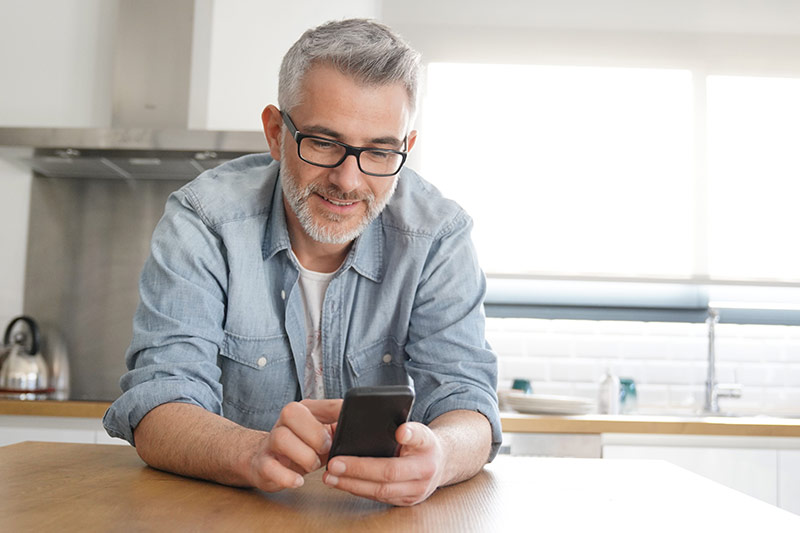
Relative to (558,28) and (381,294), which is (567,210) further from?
(381,294)

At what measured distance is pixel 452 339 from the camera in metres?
1.40

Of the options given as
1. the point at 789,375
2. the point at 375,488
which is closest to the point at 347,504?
the point at 375,488

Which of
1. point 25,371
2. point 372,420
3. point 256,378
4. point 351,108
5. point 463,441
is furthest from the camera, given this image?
point 25,371

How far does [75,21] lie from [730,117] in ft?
8.80

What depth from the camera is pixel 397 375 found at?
150 centimetres

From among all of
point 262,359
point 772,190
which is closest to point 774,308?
point 772,190

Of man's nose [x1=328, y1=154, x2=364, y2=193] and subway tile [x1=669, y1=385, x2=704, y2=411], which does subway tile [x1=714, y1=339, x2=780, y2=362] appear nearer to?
subway tile [x1=669, y1=385, x2=704, y2=411]

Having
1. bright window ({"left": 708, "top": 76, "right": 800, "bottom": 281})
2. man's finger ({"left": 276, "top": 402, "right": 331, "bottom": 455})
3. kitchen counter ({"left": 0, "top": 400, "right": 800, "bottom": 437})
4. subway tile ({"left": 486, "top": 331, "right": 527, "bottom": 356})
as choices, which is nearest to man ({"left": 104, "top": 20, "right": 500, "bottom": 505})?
man's finger ({"left": 276, "top": 402, "right": 331, "bottom": 455})

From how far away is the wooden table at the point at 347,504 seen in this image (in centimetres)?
80

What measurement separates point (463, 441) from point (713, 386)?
2.48 meters

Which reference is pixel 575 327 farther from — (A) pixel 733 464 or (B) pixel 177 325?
(B) pixel 177 325

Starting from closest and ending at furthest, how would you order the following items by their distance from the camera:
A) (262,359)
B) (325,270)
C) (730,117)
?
1. (262,359)
2. (325,270)
3. (730,117)

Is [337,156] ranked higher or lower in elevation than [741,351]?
higher

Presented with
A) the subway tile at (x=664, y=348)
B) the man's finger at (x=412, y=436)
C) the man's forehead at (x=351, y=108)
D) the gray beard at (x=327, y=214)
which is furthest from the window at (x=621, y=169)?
the man's finger at (x=412, y=436)
